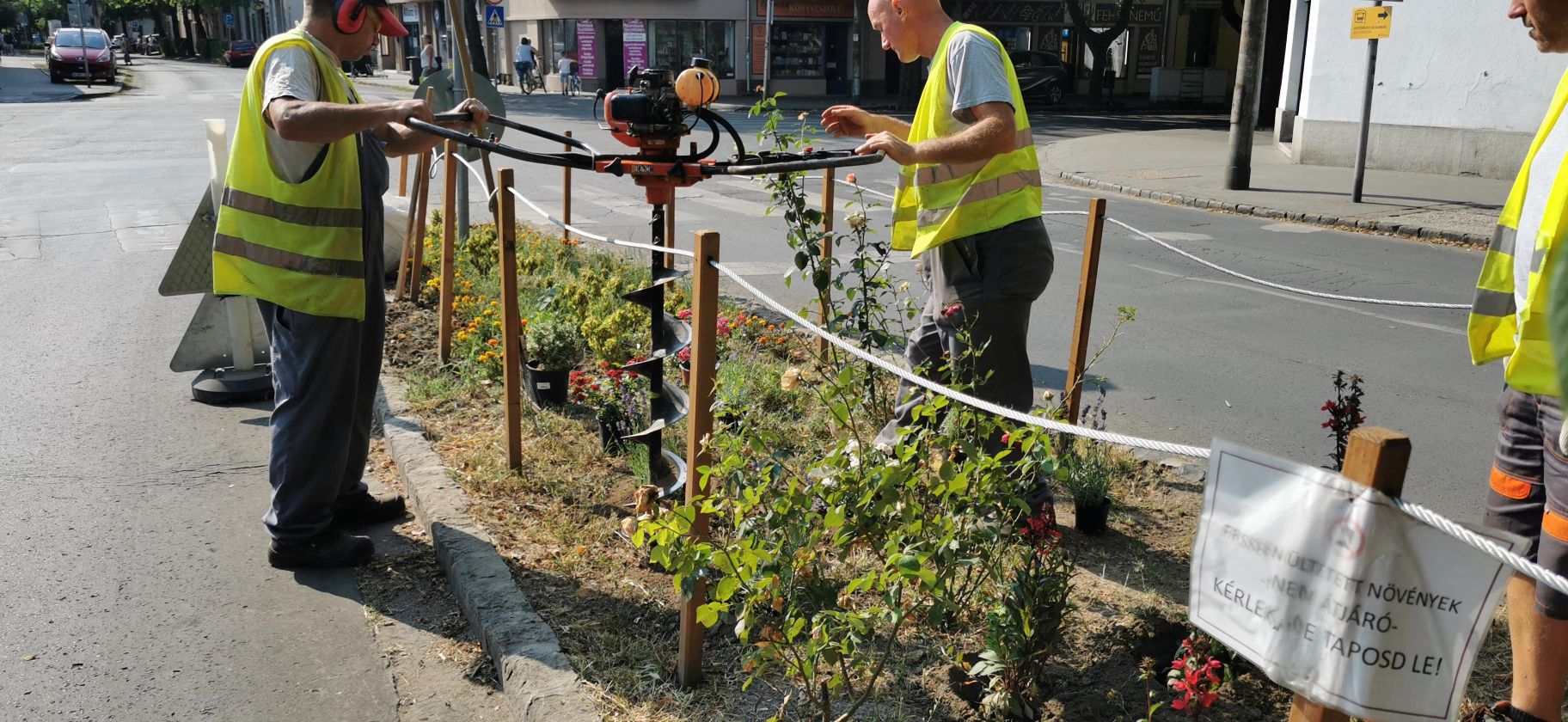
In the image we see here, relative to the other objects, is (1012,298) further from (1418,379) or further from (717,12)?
(717,12)

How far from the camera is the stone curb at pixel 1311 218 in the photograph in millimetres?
11961

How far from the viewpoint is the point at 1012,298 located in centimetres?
394

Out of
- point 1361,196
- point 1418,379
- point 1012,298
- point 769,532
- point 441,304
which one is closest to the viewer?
point 769,532

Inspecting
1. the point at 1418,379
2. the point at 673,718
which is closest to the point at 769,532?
the point at 673,718

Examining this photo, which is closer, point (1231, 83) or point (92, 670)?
point (92, 670)

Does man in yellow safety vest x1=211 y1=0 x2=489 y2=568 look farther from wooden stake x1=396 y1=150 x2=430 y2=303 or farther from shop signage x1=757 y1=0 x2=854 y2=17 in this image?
shop signage x1=757 y1=0 x2=854 y2=17

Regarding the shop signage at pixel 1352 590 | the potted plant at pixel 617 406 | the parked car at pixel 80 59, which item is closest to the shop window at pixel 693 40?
the parked car at pixel 80 59

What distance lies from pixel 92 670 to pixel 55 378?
3.78 meters

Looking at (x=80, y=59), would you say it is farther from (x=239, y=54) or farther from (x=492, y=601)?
(x=492, y=601)

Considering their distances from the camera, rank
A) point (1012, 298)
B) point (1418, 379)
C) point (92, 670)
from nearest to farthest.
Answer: point (92, 670) → point (1012, 298) → point (1418, 379)

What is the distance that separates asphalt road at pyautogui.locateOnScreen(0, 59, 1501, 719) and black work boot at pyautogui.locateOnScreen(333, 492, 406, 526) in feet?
1.12

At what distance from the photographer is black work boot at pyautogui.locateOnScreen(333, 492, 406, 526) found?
4.70 metres

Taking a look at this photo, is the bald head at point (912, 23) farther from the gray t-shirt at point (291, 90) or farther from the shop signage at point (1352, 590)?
the shop signage at point (1352, 590)

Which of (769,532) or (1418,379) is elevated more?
(769,532)
